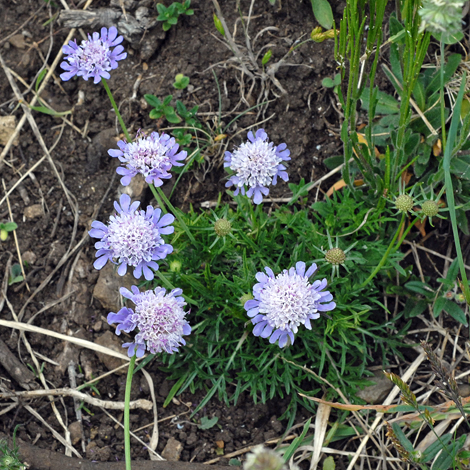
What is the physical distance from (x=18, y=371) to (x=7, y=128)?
1810mm

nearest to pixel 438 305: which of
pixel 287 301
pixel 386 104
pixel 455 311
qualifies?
pixel 455 311

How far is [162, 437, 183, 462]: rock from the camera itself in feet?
10.0

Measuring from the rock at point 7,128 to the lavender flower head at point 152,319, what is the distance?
6.69ft

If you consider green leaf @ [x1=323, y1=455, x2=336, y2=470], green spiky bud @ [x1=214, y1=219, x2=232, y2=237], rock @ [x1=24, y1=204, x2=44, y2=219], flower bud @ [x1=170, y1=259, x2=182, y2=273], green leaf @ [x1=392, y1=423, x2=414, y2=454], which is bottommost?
green leaf @ [x1=323, y1=455, x2=336, y2=470]

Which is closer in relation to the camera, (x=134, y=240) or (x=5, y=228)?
(x=134, y=240)

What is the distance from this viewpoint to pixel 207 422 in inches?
124

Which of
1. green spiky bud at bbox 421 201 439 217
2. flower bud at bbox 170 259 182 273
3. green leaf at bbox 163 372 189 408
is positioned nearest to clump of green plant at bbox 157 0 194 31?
flower bud at bbox 170 259 182 273

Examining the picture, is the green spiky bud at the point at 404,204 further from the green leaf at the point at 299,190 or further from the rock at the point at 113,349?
the rock at the point at 113,349

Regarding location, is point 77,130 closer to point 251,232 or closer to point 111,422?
point 251,232

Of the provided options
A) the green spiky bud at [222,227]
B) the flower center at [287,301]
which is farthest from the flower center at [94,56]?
the flower center at [287,301]

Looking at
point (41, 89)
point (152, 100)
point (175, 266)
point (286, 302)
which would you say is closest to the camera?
point (286, 302)

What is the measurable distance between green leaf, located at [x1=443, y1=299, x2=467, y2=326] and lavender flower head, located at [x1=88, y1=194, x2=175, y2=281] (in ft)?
5.87

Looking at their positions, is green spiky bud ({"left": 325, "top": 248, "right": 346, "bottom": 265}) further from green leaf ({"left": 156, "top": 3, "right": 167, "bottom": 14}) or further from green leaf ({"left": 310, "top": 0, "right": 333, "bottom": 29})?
green leaf ({"left": 156, "top": 3, "right": 167, "bottom": 14})

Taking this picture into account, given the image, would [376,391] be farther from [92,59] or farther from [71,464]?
[92,59]
